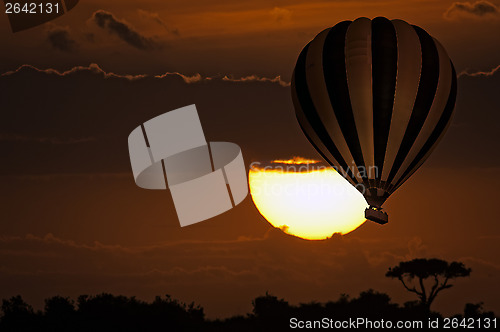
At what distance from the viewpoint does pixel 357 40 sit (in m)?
63.8

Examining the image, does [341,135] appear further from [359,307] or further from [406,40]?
[359,307]

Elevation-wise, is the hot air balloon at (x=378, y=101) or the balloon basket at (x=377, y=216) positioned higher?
the hot air balloon at (x=378, y=101)

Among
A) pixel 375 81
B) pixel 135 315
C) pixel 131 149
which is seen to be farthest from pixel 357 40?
pixel 135 315

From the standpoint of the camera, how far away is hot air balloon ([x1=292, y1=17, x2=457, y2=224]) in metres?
62.8

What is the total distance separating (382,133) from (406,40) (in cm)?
470

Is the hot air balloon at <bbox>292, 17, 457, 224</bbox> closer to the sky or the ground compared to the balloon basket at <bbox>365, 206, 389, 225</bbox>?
closer to the sky

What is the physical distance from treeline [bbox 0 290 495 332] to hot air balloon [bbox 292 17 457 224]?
18892 mm

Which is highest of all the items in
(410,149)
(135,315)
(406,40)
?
(406,40)

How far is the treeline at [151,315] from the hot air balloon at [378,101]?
18.9 meters

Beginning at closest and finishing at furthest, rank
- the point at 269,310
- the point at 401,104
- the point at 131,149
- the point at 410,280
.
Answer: the point at 401,104 → the point at 131,149 → the point at 269,310 → the point at 410,280

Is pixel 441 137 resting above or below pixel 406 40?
below

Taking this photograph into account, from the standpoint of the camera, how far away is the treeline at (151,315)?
77.6m

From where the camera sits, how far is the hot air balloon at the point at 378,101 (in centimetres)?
6275

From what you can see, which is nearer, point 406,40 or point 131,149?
point 406,40
